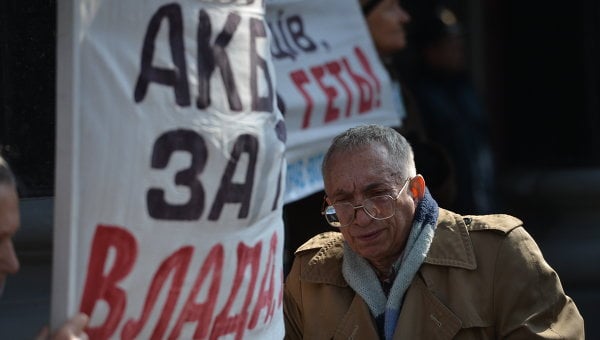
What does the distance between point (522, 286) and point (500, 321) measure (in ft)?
0.38

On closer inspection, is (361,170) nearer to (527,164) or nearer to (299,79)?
(299,79)

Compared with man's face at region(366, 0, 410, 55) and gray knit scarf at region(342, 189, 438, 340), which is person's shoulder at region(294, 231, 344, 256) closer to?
gray knit scarf at region(342, 189, 438, 340)

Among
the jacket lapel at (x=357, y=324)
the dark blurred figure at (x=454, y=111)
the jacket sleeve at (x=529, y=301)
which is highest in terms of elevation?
the jacket sleeve at (x=529, y=301)

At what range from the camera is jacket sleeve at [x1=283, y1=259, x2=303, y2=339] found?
3789 mm

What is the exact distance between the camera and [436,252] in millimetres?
3627

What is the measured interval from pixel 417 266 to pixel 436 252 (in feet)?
0.23

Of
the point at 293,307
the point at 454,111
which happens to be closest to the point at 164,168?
the point at 293,307

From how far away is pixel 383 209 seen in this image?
140 inches

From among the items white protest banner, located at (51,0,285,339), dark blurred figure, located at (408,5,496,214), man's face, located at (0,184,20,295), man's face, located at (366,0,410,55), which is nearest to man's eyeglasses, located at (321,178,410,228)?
white protest banner, located at (51,0,285,339)

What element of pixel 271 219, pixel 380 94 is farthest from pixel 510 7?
pixel 271 219

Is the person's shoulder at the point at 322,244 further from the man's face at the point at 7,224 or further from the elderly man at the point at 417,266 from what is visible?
the man's face at the point at 7,224

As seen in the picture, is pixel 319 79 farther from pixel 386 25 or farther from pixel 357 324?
pixel 357 324

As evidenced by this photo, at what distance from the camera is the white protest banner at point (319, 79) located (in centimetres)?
461

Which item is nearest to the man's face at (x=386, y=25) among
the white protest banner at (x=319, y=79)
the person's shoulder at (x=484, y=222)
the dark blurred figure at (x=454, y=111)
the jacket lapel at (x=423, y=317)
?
the white protest banner at (x=319, y=79)
